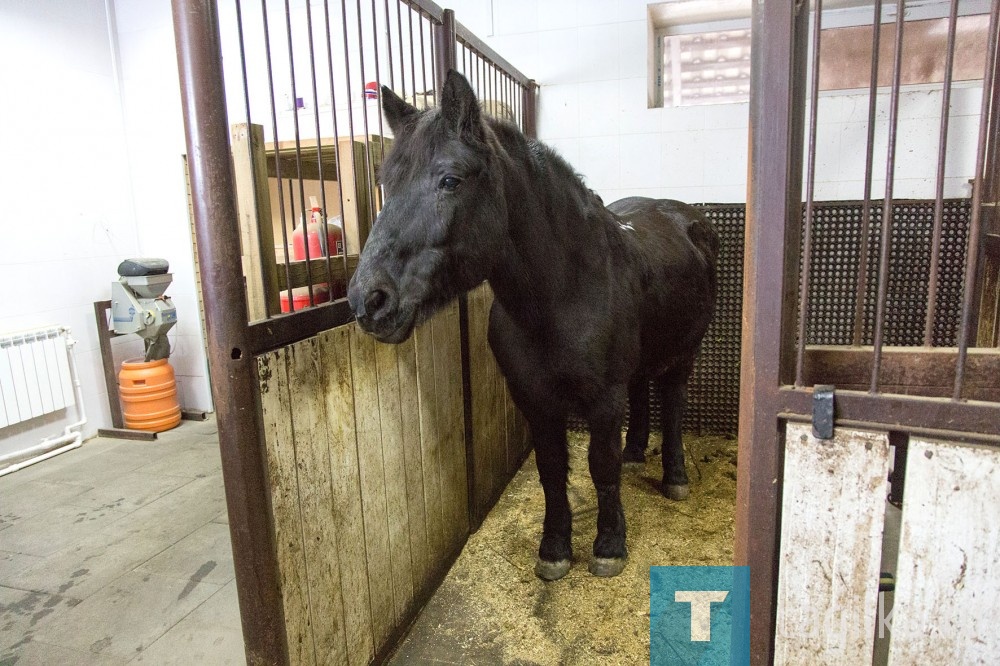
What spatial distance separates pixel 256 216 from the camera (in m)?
1.35

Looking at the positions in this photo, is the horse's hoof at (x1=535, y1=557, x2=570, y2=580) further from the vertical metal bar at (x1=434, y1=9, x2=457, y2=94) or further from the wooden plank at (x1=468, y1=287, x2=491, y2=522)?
the vertical metal bar at (x1=434, y1=9, x2=457, y2=94)

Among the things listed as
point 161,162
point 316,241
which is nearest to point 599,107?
point 316,241

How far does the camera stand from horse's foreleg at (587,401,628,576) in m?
1.96

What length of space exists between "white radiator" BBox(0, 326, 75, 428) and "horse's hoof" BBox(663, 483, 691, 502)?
3705 mm

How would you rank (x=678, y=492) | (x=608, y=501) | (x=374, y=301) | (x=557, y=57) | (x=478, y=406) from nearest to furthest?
(x=374, y=301) < (x=608, y=501) < (x=478, y=406) < (x=678, y=492) < (x=557, y=57)

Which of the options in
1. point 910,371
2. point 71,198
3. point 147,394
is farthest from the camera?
point 147,394

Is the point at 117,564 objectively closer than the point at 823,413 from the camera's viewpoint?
No

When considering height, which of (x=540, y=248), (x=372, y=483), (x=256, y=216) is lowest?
(x=372, y=483)

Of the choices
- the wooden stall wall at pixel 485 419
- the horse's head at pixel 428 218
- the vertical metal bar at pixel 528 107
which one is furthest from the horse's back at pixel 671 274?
the horse's head at pixel 428 218

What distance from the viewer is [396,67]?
3799 mm

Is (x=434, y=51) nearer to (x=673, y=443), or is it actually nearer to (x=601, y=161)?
(x=601, y=161)

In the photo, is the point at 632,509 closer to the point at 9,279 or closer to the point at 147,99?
the point at 9,279

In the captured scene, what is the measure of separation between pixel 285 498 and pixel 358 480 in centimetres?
30

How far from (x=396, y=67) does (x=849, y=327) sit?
125 inches
